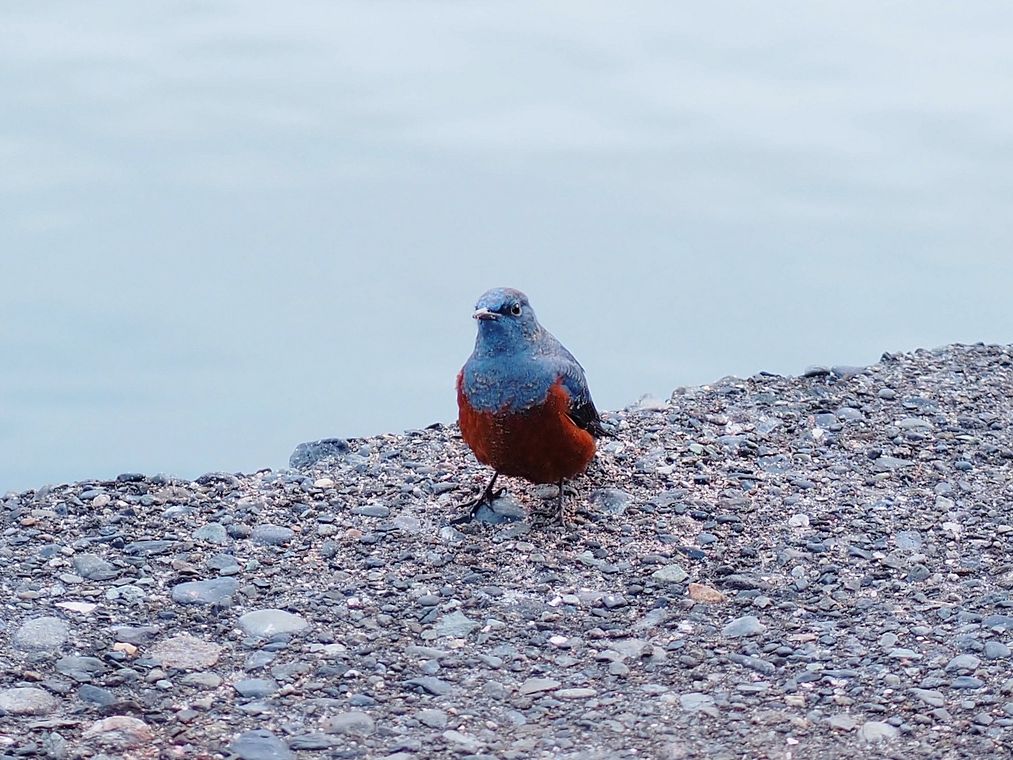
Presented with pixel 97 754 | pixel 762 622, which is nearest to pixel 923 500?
pixel 762 622

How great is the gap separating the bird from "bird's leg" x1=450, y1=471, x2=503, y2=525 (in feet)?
0.73

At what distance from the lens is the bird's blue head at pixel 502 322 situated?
228 inches

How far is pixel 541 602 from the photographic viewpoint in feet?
17.4

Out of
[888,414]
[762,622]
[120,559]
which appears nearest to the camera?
[762,622]

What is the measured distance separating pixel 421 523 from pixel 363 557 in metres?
0.38

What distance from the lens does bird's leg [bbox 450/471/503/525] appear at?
600cm

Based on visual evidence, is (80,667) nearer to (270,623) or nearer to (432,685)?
(270,623)

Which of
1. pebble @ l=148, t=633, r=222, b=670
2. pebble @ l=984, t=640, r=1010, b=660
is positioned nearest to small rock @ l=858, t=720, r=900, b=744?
pebble @ l=984, t=640, r=1010, b=660

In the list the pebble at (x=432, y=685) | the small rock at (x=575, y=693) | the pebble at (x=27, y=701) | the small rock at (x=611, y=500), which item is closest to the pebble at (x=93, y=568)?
the pebble at (x=27, y=701)

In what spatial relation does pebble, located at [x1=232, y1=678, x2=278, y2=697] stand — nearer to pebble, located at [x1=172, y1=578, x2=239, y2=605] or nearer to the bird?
pebble, located at [x1=172, y1=578, x2=239, y2=605]

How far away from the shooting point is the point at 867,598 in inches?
212

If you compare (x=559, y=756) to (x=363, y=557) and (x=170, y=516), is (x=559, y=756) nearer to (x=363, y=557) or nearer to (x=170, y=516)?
(x=363, y=557)

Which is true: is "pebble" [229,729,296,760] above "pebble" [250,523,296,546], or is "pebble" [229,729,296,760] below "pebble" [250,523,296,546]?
below

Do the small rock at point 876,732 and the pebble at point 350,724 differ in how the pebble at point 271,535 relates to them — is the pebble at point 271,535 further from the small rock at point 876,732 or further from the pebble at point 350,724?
the small rock at point 876,732
